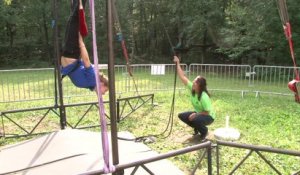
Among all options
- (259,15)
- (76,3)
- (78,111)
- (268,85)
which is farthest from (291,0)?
(76,3)

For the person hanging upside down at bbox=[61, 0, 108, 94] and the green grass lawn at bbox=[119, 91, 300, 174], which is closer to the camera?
the person hanging upside down at bbox=[61, 0, 108, 94]

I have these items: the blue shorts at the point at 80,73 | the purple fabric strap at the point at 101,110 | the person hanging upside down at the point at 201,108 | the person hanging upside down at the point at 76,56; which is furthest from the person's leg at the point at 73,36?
the person hanging upside down at the point at 201,108

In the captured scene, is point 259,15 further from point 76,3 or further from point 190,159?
point 76,3

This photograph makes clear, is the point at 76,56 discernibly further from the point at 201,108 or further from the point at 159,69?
the point at 159,69

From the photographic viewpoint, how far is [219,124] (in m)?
6.40

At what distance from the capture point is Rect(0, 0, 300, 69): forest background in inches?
536

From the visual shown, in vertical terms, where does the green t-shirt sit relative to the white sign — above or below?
below

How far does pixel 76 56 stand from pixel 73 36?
225 mm

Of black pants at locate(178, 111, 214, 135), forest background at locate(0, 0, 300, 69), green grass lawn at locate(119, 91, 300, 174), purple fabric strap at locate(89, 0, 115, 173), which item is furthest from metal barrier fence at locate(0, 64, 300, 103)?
purple fabric strap at locate(89, 0, 115, 173)

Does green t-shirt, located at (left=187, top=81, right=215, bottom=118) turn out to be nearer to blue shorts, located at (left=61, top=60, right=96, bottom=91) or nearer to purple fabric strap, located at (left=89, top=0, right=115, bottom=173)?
blue shorts, located at (left=61, top=60, right=96, bottom=91)

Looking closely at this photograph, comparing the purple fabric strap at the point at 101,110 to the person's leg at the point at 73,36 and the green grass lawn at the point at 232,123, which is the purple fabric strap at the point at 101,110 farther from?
the green grass lawn at the point at 232,123

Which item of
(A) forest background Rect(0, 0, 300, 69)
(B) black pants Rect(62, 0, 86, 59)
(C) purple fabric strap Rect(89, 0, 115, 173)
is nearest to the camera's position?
(C) purple fabric strap Rect(89, 0, 115, 173)

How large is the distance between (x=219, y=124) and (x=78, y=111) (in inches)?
131

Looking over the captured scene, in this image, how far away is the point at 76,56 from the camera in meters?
3.21
